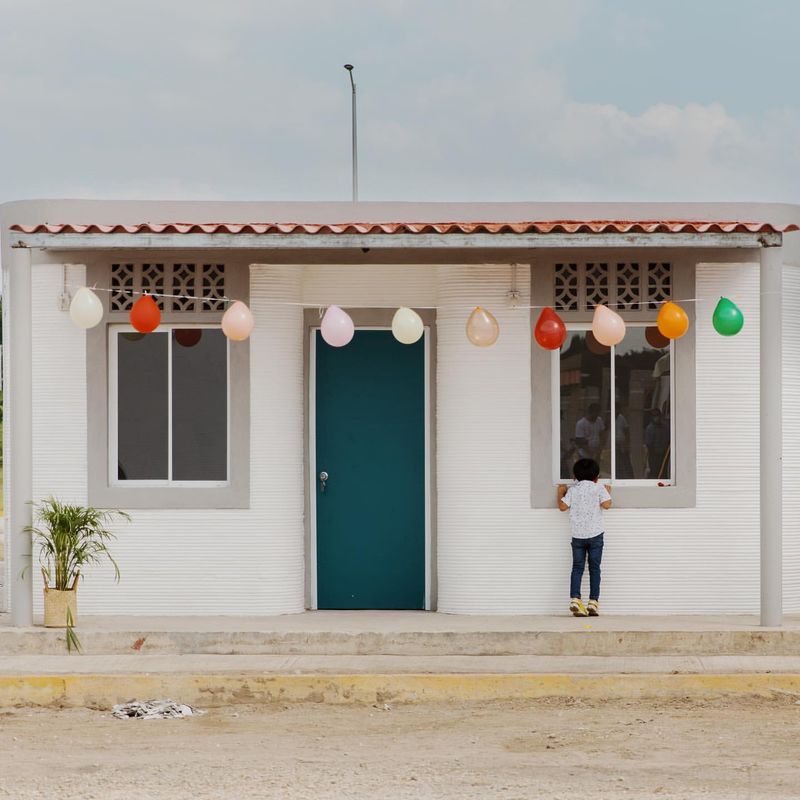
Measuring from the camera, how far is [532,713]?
8.80 m

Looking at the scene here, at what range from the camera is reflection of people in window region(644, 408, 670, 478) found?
11219 millimetres

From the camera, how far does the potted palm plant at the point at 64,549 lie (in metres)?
10.4

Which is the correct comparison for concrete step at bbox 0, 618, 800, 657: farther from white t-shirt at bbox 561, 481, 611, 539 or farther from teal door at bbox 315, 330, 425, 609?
teal door at bbox 315, 330, 425, 609

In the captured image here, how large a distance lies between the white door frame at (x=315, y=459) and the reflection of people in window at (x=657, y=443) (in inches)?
65.7

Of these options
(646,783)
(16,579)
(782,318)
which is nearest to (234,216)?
(16,579)

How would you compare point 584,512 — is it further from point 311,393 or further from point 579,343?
point 311,393

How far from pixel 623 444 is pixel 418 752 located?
4112 millimetres

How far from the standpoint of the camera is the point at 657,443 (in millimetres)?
11219

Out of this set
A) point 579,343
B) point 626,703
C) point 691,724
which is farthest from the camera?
point 579,343

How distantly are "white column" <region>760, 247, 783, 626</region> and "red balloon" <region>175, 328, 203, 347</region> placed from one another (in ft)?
13.6

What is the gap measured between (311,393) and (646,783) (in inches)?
209

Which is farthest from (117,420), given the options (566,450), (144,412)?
(566,450)

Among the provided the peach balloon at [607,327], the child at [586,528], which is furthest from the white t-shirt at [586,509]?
the peach balloon at [607,327]

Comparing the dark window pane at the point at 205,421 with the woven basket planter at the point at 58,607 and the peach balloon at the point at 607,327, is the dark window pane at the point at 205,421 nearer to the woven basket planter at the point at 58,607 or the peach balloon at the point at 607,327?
the woven basket planter at the point at 58,607
